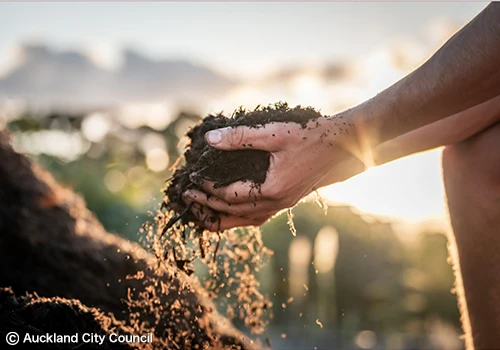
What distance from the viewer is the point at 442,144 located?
2625 mm

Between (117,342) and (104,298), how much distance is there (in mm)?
1011

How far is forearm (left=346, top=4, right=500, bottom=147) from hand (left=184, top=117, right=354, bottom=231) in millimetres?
107

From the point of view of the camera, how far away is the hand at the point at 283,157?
207 centimetres

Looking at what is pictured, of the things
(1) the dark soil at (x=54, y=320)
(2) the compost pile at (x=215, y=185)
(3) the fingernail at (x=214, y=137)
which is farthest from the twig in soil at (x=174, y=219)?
(1) the dark soil at (x=54, y=320)

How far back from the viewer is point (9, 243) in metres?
3.67

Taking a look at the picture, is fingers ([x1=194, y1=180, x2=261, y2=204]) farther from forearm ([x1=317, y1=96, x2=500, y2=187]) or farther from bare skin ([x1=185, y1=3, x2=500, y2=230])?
forearm ([x1=317, y1=96, x2=500, y2=187])

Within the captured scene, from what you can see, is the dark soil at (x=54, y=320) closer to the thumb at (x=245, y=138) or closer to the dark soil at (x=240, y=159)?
the dark soil at (x=240, y=159)

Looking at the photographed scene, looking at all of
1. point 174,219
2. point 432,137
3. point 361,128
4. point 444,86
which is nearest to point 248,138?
point 361,128

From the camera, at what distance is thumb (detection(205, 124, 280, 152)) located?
6.91 feet

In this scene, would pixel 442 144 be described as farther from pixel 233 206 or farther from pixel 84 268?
pixel 84 268

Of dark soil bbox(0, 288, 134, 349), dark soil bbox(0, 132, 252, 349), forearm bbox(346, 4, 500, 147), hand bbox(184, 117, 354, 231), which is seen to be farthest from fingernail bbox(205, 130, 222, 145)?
dark soil bbox(0, 288, 134, 349)

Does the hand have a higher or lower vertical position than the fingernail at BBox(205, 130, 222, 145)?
lower

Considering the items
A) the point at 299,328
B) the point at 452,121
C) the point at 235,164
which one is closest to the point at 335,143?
the point at 235,164

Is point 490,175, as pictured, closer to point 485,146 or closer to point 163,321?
point 485,146
